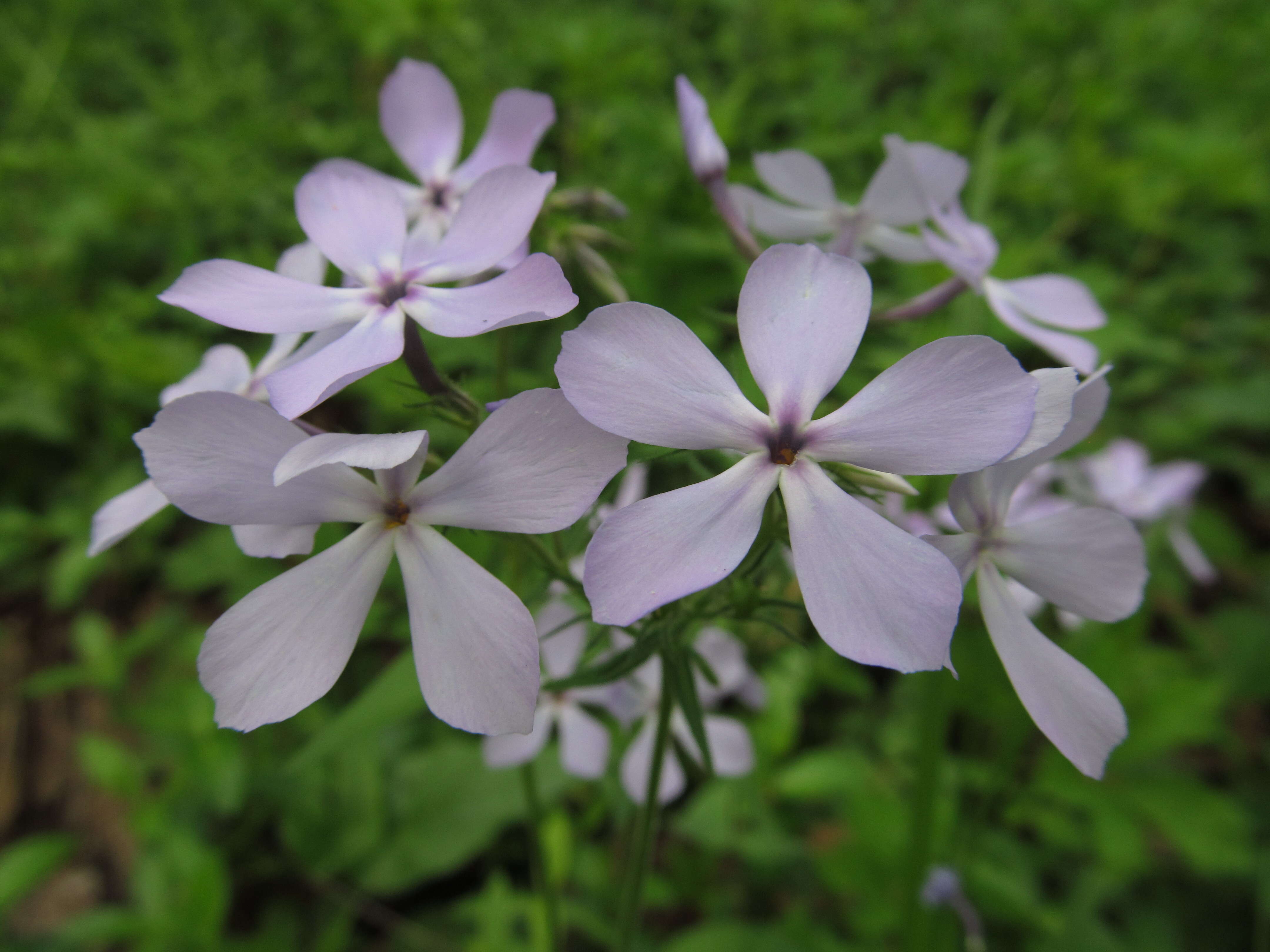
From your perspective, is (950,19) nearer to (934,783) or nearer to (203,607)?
(934,783)

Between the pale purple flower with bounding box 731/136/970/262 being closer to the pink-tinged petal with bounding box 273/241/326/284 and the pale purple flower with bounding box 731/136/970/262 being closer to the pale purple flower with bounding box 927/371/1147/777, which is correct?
the pale purple flower with bounding box 927/371/1147/777

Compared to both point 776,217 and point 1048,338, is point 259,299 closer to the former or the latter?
point 776,217

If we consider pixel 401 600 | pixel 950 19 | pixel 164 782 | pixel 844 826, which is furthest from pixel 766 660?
pixel 950 19

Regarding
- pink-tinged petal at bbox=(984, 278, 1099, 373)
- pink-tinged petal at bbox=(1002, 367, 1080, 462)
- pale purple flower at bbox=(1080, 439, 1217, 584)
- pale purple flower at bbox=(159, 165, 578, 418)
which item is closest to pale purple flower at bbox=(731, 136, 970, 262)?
pink-tinged petal at bbox=(984, 278, 1099, 373)

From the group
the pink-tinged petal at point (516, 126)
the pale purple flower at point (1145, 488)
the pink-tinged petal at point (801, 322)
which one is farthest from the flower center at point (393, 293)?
the pale purple flower at point (1145, 488)

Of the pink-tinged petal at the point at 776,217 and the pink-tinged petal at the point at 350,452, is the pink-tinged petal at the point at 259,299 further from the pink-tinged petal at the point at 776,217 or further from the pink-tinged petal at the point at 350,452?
the pink-tinged petal at the point at 776,217

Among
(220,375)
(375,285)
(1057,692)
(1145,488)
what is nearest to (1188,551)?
(1145,488)
